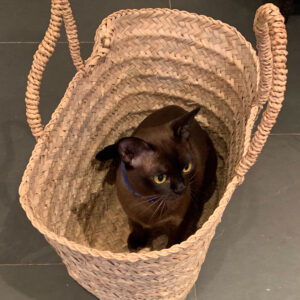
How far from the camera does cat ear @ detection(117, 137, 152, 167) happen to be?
2.55ft

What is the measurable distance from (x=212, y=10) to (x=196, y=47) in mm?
726

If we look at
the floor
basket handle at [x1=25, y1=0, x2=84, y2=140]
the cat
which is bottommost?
the floor

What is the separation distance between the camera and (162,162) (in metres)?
0.83

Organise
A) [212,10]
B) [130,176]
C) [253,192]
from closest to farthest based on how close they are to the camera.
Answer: [130,176] → [253,192] → [212,10]

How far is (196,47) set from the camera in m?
1.16

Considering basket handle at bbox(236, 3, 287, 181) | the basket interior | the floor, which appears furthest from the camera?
the floor

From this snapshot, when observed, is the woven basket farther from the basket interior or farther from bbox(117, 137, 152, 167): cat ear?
bbox(117, 137, 152, 167): cat ear

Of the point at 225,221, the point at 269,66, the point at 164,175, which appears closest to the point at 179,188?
the point at 164,175

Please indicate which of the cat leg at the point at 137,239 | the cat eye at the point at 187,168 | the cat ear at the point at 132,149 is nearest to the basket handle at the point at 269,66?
the cat eye at the point at 187,168

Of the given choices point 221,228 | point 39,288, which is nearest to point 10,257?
point 39,288

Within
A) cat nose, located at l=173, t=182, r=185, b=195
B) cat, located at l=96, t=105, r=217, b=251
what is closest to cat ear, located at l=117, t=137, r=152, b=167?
cat, located at l=96, t=105, r=217, b=251

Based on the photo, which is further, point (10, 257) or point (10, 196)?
point (10, 196)

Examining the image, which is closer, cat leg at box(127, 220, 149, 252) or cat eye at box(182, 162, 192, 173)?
cat eye at box(182, 162, 192, 173)

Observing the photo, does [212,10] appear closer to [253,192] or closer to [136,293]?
[253,192]
